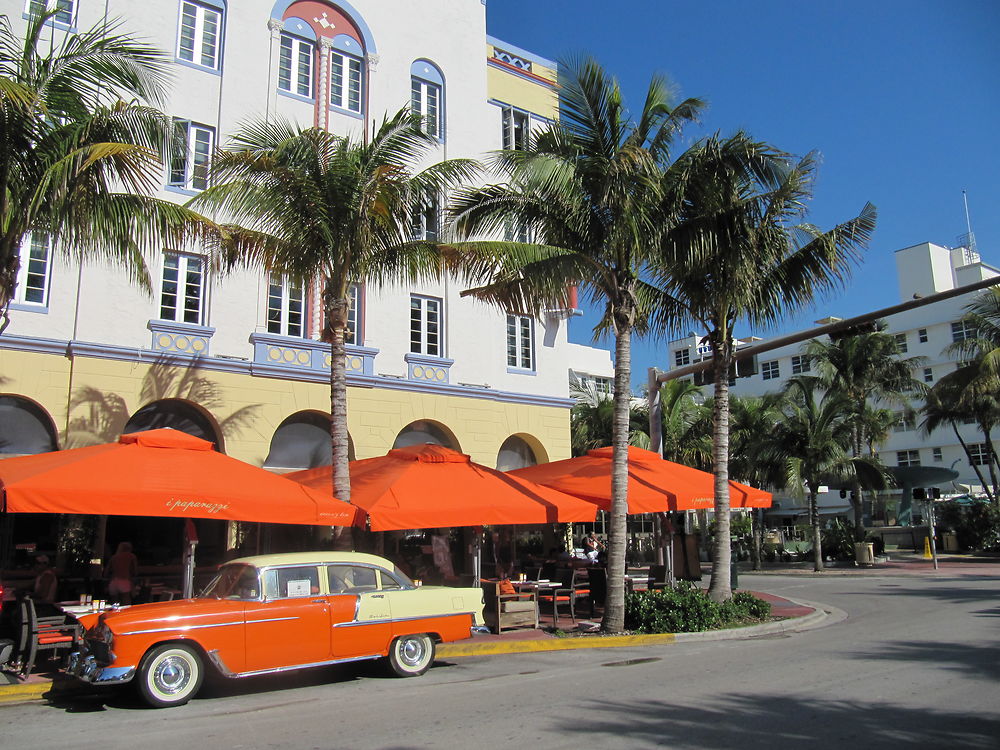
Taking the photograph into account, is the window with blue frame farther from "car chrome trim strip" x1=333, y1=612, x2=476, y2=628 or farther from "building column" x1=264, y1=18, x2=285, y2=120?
"car chrome trim strip" x1=333, y1=612, x2=476, y2=628

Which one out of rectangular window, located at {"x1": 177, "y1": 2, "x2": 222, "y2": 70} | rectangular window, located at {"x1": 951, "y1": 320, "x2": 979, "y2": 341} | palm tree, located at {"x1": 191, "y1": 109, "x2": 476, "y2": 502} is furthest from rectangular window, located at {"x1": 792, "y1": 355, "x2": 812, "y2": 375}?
palm tree, located at {"x1": 191, "y1": 109, "x2": 476, "y2": 502}

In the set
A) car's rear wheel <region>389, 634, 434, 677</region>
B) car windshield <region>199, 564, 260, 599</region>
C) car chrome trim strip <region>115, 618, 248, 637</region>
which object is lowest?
car's rear wheel <region>389, 634, 434, 677</region>

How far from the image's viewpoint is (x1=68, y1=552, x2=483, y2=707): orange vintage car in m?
8.44

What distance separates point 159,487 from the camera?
35.7ft

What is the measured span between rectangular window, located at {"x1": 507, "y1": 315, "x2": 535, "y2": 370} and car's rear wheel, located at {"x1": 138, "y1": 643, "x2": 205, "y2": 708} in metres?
16.4

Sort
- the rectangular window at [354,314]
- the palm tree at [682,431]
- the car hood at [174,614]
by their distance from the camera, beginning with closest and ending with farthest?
the car hood at [174,614] → the rectangular window at [354,314] → the palm tree at [682,431]

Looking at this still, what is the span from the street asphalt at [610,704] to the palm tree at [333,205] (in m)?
4.49

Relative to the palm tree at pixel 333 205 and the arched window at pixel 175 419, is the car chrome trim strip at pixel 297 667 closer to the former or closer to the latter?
the palm tree at pixel 333 205

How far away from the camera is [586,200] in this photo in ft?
45.2

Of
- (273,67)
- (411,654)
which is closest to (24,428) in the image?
(273,67)

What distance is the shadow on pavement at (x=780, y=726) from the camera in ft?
21.9

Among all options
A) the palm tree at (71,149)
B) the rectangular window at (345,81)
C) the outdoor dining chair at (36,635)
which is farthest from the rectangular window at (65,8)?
the outdoor dining chair at (36,635)

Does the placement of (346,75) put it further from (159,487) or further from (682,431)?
(682,431)

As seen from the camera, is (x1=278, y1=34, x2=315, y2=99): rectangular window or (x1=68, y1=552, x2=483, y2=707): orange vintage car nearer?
(x1=68, y1=552, x2=483, y2=707): orange vintage car
